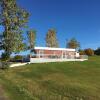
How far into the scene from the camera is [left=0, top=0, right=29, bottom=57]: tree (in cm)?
5812

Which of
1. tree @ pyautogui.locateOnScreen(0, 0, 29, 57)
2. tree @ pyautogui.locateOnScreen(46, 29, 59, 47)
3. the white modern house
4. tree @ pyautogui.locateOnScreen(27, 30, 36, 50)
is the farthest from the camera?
tree @ pyautogui.locateOnScreen(46, 29, 59, 47)

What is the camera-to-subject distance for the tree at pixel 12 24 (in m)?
58.1

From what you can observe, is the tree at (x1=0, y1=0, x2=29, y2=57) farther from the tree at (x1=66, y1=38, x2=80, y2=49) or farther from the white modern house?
the tree at (x1=66, y1=38, x2=80, y2=49)

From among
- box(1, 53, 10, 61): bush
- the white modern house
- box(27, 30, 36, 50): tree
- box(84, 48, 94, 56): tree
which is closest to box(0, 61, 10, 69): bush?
box(1, 53, 10, 61): bush

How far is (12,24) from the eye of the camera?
59.3 m

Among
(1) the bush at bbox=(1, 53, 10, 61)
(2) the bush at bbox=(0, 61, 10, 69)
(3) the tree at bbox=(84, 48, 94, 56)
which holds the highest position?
(3) the tree at bbox=(84, 48, 94, 56)

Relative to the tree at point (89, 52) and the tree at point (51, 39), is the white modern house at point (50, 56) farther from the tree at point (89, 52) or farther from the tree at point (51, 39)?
the tree at point (89, 52)

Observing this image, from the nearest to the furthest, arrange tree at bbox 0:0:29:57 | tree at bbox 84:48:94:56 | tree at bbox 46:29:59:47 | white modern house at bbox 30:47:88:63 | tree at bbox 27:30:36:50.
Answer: tree at bbox 0:0:29:57
white modern house at bbox 30:47:88:63
tree at bbox 27:30:36:50
tree at bbox 84:48:94:56
tree at bbox 46:29:59:47

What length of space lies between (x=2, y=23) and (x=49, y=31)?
6873 cm

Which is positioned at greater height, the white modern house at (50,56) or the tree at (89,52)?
the tree at (89,52)

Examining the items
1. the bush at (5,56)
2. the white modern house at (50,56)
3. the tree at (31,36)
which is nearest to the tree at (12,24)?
the bush at (5,56)

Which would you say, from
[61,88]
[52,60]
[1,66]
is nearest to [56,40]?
[52,60]

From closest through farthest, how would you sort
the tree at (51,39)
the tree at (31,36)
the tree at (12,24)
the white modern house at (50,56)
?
the tree at (12,24), the white modern house at (50,56), the tree at (31,36), the tree at (51,39)

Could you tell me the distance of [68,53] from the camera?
88875mm
